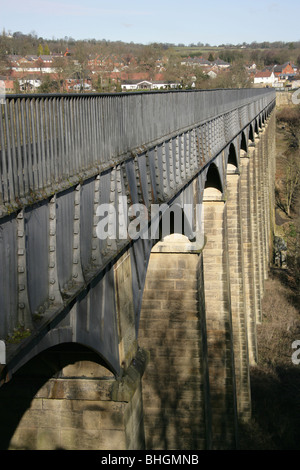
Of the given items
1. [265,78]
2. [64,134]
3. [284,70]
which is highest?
[284,70]

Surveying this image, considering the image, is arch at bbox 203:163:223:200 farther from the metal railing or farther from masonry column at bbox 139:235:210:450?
the metal railing

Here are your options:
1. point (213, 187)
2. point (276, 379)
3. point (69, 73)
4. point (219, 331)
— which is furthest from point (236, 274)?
point (69, 73)

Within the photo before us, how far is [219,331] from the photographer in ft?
59.3

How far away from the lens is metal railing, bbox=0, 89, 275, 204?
4293mm

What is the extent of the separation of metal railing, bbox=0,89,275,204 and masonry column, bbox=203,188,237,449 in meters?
9.60

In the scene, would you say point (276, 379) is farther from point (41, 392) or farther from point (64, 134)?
point (64, 134)

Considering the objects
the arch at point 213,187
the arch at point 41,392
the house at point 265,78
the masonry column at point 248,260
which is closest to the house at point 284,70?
the house at point 265,78

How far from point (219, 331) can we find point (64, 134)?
13.6 m

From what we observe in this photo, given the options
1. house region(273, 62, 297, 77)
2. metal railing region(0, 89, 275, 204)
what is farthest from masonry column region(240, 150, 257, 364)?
house region(273, 62, 297, 77)

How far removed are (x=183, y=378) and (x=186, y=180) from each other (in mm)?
4880

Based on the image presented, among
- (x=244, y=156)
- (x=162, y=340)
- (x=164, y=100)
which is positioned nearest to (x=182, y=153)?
(x=164, y=100)

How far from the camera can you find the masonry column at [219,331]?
17688 mm

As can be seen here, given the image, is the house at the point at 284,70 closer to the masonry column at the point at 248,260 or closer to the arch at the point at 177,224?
the masonry column at the point at 248,260
